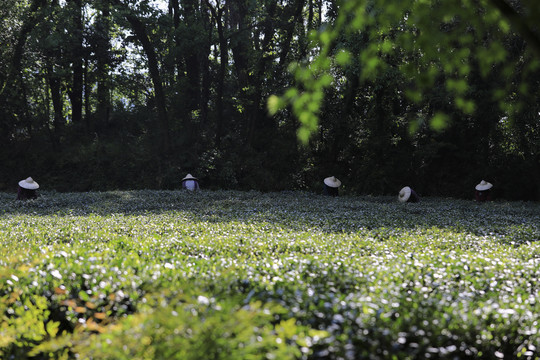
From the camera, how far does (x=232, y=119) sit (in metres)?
30.5

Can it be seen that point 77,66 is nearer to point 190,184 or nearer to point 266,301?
point 190,184

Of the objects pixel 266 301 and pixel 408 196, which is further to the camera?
pixel 408 196

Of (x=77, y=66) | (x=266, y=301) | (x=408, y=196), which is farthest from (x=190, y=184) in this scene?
(x=266, y=301)

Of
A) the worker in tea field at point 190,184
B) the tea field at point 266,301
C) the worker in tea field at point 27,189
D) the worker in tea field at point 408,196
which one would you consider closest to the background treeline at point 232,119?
the worker in tea field at point 190,184

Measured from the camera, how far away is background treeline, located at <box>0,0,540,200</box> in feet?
80.6

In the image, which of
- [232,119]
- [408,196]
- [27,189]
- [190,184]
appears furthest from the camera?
[232,119]

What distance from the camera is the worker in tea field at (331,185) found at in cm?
2233

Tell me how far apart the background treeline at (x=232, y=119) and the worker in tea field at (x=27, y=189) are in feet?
26.4

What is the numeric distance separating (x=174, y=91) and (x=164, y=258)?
25.7 meters

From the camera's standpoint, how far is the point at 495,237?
391 inches

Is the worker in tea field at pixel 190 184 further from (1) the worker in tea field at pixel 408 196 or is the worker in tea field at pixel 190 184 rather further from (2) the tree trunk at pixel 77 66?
(2) the tree trunk at pixel 77 66

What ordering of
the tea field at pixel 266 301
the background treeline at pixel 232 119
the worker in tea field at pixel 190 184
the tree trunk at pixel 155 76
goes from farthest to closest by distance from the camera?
the tree trunk at pixel 155 76 < the background treeline at pixel 232 119 < the worker in tea field at pixel 190 184 < the tea field at pixel 266 301

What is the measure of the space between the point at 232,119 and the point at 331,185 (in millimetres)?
10574

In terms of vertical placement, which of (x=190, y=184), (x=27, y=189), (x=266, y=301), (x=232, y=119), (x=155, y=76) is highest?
(x=155, y=76)
